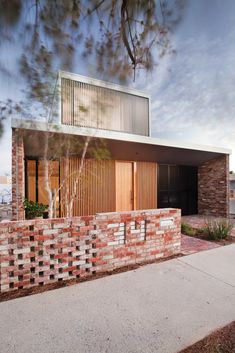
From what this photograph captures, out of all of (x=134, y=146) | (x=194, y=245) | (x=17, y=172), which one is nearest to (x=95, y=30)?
(x=17, y=172)

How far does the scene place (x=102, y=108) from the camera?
7742 millimetres

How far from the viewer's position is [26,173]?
20.8ft

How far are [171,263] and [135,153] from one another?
4381 mm

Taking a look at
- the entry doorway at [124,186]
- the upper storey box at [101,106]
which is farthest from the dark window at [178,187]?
the upper storey box at [101,106]

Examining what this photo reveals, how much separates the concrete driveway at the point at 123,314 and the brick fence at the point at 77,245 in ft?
0.88

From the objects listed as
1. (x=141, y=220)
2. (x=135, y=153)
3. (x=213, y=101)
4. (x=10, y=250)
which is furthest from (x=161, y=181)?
(x=10, y=250)

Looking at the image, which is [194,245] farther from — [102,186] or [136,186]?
[102,186]

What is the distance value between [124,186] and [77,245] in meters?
5.14

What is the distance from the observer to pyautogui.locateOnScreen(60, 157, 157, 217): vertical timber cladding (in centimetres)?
678

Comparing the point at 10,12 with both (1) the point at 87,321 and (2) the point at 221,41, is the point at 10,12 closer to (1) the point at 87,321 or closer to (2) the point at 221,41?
(1) the point at 87,321

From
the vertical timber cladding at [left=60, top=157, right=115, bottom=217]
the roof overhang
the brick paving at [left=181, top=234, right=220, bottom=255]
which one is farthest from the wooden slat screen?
the brick paving at [left=181, top=234, right=220, bottom=255]

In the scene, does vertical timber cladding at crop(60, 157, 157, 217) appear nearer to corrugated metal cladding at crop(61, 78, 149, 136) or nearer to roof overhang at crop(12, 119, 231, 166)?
roof overhang at crop(12, 119, 231, 166)

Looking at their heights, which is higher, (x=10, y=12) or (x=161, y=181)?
(x=10, y=12)

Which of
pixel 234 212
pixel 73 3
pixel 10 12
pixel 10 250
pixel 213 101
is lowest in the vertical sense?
pixel 234 212
